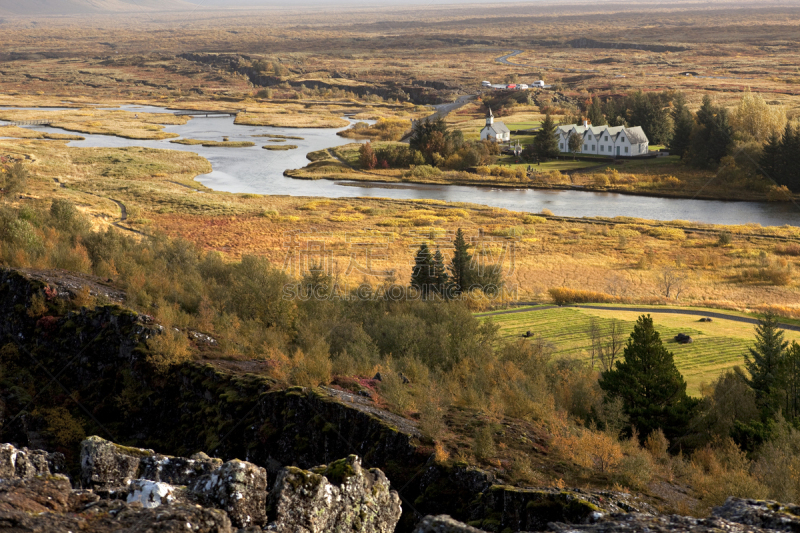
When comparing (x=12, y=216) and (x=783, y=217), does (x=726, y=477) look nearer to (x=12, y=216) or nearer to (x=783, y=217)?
(x=12, y=216)

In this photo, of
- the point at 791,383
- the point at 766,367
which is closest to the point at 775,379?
the point at 791,383

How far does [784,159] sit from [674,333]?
65828mm

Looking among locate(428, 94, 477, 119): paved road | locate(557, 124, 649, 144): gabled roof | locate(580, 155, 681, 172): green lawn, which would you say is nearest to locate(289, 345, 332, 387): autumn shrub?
locate(580, 155, 681, 172): green lawn

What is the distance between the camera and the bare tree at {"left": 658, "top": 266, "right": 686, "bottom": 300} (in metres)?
51.8

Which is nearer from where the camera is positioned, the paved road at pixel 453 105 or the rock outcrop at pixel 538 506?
the rock outcrop at pixel 538 506

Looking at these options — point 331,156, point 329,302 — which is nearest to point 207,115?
point 331,156

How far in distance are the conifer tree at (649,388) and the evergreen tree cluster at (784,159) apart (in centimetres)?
7744

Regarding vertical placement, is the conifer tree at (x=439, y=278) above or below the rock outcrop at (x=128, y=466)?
below

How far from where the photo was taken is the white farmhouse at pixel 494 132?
389 feet

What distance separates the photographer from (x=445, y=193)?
320 ft

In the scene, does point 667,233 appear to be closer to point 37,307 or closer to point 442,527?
point 37,307

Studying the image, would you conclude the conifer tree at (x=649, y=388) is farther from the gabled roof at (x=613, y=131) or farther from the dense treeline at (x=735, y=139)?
the gabled roof at (x=613, y=131)

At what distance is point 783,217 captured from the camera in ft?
262

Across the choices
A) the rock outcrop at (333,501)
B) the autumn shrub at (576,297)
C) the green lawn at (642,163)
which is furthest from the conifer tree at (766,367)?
the green lawn at (642,163)
